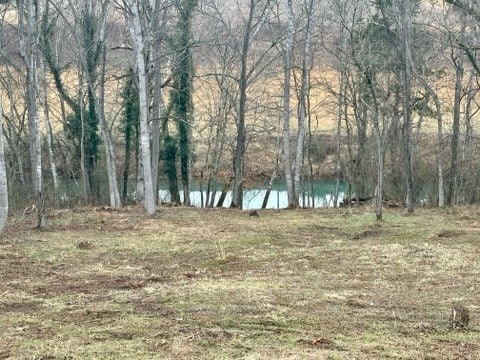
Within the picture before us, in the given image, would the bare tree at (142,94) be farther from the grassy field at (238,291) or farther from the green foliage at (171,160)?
the green foliage at (171,160)

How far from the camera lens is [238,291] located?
694 cm

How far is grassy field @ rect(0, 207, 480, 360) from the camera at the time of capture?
15.8 feet

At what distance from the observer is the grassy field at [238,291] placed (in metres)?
4.81

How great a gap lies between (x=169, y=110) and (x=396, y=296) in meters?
21.7

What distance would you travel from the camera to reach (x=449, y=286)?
7543mm

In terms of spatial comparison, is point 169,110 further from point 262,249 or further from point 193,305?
point 193,305

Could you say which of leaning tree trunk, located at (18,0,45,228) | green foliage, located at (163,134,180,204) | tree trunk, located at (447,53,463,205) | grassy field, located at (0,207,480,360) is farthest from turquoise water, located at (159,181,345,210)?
leaning tree trunk, located at (18,0,45,228)

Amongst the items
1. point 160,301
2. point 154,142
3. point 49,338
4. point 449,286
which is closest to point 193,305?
point 160,301

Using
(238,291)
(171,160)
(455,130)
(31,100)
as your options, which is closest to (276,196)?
(171,160)

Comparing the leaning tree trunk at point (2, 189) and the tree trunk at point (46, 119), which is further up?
the tree trunk at point (46, 119)

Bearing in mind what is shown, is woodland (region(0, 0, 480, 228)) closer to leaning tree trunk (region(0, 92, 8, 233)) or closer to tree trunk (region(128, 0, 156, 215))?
tree trunk (region(128, 0, 156, 215))

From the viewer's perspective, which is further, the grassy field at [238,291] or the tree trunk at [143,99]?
the tree trunk at [143,99]

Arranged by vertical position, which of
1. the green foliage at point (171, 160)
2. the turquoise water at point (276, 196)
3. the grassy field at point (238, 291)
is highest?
the green foliage at point (171, 160)

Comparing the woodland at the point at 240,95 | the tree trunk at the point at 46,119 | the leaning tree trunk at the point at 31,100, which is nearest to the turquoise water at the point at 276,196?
the woodland at the point at 240,95
